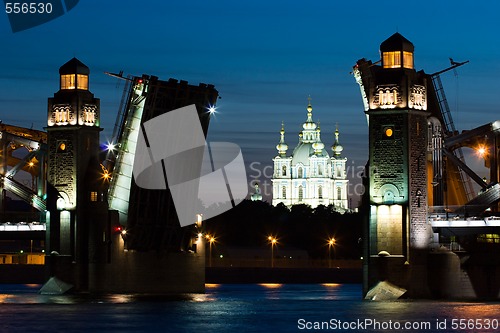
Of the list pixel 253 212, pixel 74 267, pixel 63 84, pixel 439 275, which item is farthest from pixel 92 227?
pixel 253 212

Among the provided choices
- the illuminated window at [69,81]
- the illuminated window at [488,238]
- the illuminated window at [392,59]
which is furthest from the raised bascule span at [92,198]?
the illuminated window at [488,238]

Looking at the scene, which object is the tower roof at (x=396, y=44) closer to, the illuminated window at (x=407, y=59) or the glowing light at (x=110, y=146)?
the illuminated window at (x=407, y=59)

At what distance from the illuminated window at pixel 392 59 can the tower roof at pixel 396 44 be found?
0.21m

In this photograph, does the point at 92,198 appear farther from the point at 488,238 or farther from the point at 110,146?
the point at 488,238

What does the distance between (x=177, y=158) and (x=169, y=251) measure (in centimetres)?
643

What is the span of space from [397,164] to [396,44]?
17.4ft

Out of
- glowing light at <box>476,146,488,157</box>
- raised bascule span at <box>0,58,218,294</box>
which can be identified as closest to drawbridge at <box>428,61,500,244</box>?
glowing light at <box>476,146,488,157</box>

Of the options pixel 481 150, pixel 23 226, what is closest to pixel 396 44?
pixel 481 150

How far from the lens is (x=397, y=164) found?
71.2 meters

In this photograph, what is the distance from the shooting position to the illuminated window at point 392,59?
71.4 metres

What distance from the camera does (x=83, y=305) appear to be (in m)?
68.4

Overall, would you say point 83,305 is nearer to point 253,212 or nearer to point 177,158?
point 177,158

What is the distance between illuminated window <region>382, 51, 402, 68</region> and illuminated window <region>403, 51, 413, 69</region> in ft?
0.77

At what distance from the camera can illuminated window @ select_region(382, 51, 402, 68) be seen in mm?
71438
